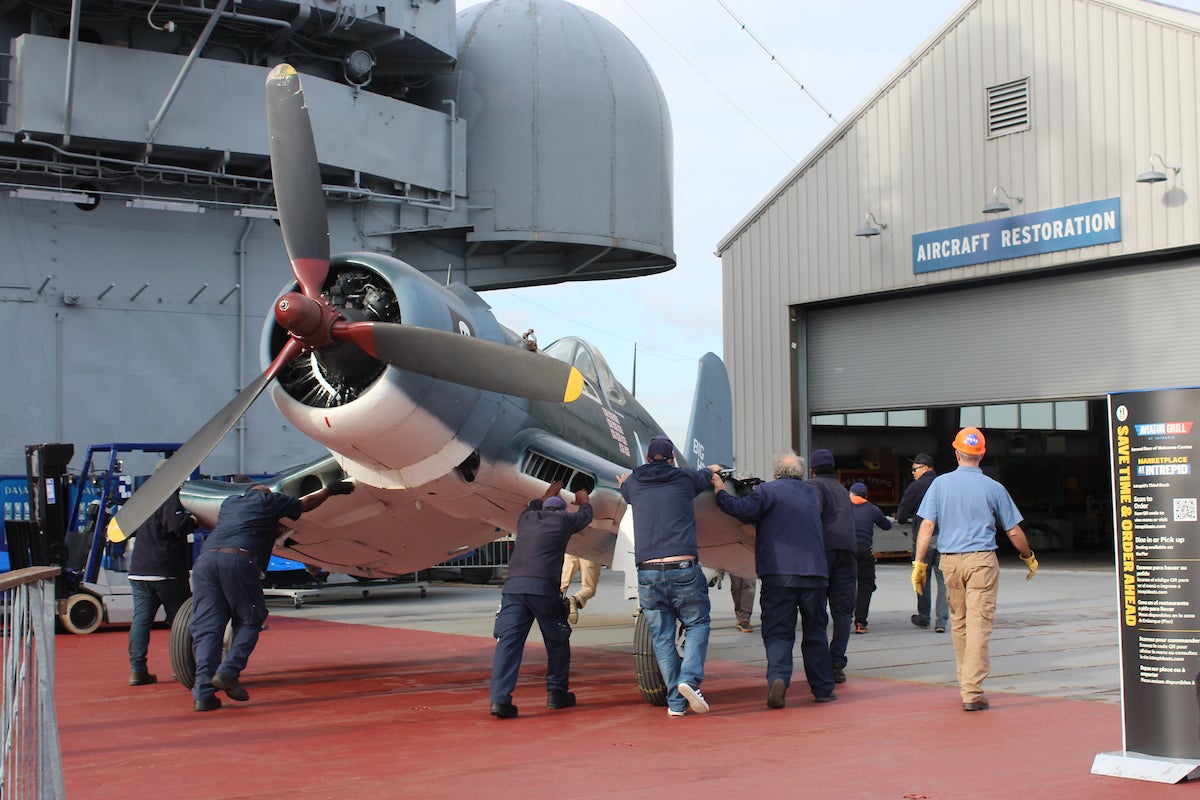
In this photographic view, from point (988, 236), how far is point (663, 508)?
1575 cm

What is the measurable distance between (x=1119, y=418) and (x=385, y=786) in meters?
4.33

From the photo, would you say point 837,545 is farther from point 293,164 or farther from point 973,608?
point 293,164

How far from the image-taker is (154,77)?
1948 cm

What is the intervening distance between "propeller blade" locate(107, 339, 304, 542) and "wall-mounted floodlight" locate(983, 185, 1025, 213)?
16340mm

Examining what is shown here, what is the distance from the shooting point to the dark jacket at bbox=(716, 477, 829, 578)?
8.23 meters

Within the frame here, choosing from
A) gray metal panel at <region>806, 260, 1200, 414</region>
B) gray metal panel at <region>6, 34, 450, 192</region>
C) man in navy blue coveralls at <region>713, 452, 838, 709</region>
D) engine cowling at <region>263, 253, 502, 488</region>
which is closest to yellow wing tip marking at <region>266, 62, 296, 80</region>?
engine cowling at <region>263, 253, 502, 488</region>

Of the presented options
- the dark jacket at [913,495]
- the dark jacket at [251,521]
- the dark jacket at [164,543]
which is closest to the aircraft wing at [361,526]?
the dark jacket at [164,543]

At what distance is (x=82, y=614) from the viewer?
15.0 meters

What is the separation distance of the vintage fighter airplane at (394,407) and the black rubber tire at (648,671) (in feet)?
0.05

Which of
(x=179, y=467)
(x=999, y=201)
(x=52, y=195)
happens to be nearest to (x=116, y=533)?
(x=179, y=467)

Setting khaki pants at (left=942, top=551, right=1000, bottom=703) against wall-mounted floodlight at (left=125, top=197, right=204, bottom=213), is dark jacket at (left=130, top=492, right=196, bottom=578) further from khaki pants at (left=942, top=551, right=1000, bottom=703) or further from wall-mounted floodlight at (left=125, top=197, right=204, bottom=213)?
wall-mounted floodlight at (left=125, top=197, right=204, bottom=213)

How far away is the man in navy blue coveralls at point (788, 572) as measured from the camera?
26.7ft

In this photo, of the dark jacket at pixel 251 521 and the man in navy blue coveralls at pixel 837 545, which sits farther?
the man in navy blue coveralls at pixel 837 545

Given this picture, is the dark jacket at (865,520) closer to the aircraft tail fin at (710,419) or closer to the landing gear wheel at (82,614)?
the aircraft tail fin at (710,419)
